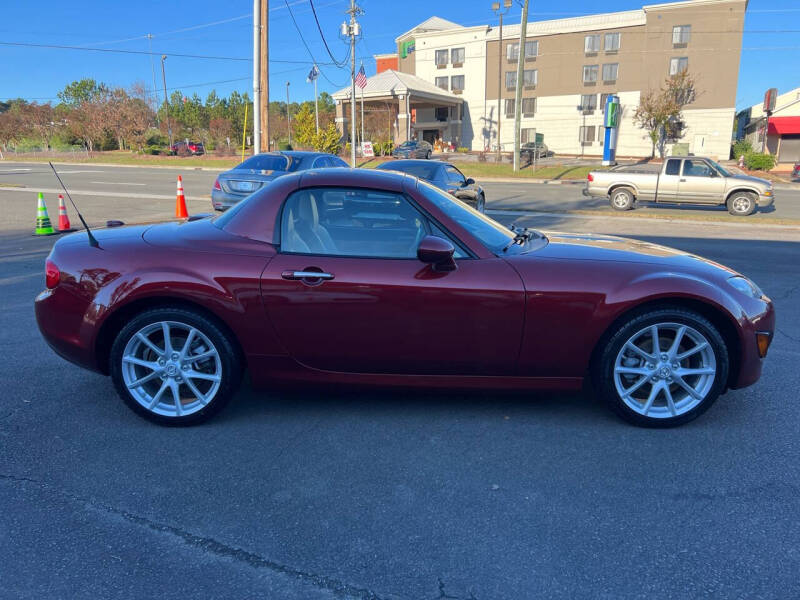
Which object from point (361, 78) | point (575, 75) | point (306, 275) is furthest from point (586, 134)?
point (306, 275)

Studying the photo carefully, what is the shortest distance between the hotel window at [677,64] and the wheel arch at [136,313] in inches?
2222

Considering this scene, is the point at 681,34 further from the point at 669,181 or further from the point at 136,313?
the point at 136,313

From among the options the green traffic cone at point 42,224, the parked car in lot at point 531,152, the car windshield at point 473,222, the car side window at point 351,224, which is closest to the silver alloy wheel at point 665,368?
the car windshield at point 473,222

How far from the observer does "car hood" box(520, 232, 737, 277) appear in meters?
3.64

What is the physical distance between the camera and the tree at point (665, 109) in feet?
152

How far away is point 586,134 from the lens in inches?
2173

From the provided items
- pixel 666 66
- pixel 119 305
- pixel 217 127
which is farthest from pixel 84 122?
pixel 119 305

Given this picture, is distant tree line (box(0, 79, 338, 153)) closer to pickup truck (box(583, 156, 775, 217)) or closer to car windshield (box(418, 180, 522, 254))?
pickup truck (box(583, 156, 775, 217))

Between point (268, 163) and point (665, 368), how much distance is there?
1087 cm

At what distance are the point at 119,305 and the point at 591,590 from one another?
291 centimetres

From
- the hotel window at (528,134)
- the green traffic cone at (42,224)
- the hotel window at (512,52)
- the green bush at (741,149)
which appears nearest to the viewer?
the green traffic cone at (42,224)

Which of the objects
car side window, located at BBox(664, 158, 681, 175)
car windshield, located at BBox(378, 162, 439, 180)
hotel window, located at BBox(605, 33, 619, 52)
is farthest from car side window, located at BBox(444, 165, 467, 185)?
hotel window, located at BBox(605, 33, 619, 52)

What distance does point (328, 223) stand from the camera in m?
3.66

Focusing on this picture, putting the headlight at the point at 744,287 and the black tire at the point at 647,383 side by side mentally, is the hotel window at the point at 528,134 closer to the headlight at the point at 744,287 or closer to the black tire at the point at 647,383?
the headlight at the point at 744,287
